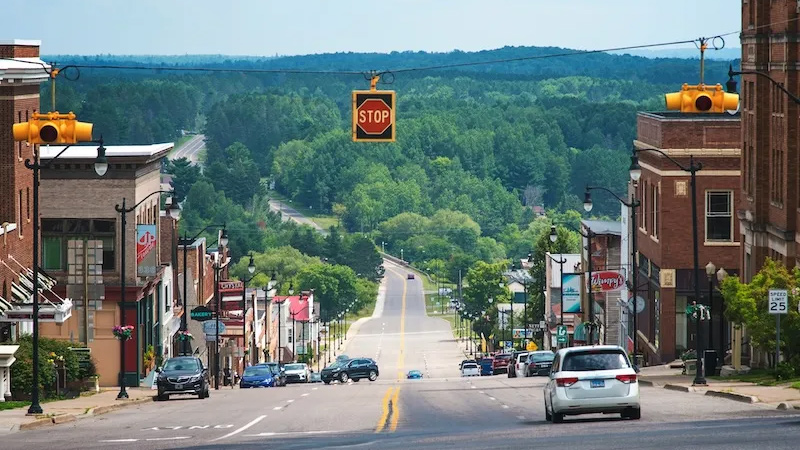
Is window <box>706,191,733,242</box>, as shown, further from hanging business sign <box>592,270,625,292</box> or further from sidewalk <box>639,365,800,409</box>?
sidewalk <box>639,365,800,409</box>

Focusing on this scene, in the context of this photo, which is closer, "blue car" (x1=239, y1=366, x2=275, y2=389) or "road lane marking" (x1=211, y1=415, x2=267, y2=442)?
"road lane marking" (x1=211, y1=415, x2=267, y2=442)

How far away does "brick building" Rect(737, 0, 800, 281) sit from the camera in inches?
2066

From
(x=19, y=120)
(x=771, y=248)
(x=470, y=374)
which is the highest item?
(x=19, y=120)

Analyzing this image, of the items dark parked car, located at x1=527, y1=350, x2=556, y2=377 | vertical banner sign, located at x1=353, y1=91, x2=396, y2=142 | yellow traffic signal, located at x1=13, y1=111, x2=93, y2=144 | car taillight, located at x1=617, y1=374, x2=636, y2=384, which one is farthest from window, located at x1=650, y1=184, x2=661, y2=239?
yellow traffic signal, located at x1=13, y1=111, x2=93, y2=144

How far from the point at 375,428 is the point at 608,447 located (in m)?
8.91

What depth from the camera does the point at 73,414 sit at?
4219 centimetres

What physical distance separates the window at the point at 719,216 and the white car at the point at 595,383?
129 ft

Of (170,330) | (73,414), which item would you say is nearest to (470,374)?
(170,330)

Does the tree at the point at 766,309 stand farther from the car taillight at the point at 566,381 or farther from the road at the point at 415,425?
the car taillight at the point at 566,381

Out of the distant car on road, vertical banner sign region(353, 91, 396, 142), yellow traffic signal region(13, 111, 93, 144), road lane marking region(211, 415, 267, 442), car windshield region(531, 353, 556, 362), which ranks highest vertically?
vertical banner sign region(353, 91, 396, 142)

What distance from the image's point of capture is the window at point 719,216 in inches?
2803

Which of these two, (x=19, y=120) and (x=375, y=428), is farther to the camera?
(x=19, y=120)

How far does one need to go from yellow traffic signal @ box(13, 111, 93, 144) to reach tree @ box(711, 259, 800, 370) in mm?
21802

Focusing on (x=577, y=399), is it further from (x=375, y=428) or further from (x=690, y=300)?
(x=690, y=300)
